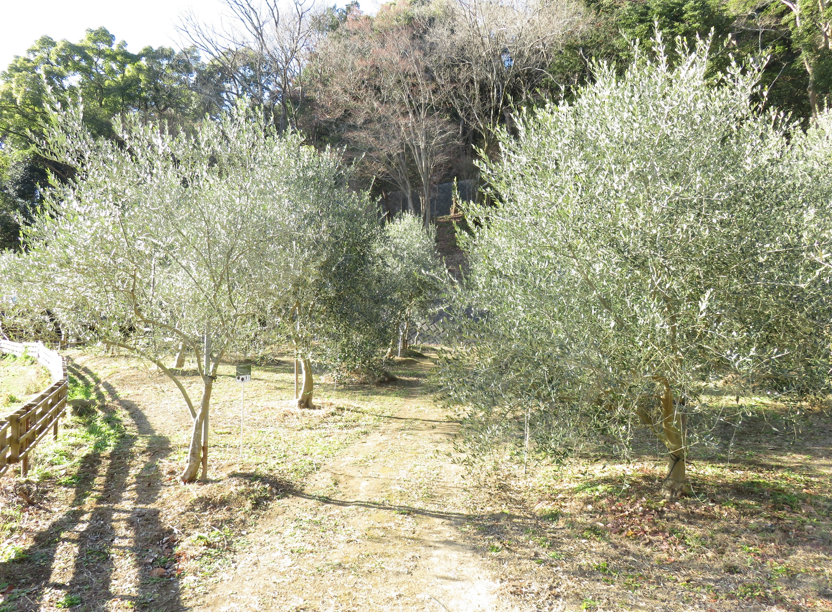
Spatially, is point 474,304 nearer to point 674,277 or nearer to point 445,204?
point 674,277

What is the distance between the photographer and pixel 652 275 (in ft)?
22.0

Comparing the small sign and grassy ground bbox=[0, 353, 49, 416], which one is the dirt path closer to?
the small sign

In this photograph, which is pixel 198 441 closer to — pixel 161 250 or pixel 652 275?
pixel 161 250

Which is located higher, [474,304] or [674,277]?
[674,277]

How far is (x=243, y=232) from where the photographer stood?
9602mm

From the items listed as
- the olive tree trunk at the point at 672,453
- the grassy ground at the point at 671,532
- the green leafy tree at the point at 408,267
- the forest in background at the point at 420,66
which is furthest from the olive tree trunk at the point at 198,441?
the forest in background at the point at 420,66

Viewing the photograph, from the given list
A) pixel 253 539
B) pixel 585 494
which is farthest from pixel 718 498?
pixel 253 539

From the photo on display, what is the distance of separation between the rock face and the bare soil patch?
35.6 m

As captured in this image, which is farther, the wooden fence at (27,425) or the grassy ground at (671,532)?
the wooden fence at (27,425)

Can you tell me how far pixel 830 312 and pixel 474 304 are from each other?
17.4 ft

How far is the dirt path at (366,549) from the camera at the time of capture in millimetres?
6555

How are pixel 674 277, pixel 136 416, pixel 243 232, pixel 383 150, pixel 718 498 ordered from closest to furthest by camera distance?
1. pixel 674 277
2. pixel 718 498
3. pixel 243 232
4. pixel 136 416
5. pixel 383 150

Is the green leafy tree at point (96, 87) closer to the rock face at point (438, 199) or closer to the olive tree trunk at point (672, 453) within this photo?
the rock face at point (438, 199)

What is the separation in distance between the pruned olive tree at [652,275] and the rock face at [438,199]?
3771 centimetres
